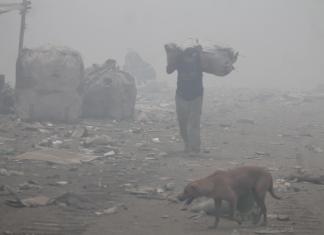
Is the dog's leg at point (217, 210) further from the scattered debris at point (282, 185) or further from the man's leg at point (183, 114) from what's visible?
the man's leg at point (183, 114)

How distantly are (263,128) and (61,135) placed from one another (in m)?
4.66

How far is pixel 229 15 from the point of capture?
46.4 meters

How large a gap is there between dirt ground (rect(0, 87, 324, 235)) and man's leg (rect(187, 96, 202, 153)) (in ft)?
0.69

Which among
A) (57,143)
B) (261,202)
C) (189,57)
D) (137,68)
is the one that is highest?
(189,57)

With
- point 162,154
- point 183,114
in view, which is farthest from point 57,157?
point 183,114

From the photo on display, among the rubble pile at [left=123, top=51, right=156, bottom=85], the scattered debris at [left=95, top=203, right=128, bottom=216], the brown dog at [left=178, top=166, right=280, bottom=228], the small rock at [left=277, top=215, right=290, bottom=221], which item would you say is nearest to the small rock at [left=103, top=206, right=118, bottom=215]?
the scattered debris at [left=95, top=203, right=128, bottom=216]

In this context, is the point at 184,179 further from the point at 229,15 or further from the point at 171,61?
the point at 229,15

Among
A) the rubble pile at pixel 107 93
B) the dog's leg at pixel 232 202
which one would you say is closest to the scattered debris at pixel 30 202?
the dog's leg at pixel 232 202

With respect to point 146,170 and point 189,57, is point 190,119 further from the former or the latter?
point 146,170

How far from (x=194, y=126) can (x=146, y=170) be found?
1664mm

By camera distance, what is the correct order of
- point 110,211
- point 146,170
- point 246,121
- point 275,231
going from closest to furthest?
point 275,231
point 110,211
point 146,170
point 246,121

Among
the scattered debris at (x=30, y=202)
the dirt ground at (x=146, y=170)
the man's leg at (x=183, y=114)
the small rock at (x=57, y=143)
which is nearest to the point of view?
the dirt ground at (x=146, y=170)

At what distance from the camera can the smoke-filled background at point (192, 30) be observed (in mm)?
34781

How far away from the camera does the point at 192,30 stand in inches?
1663
